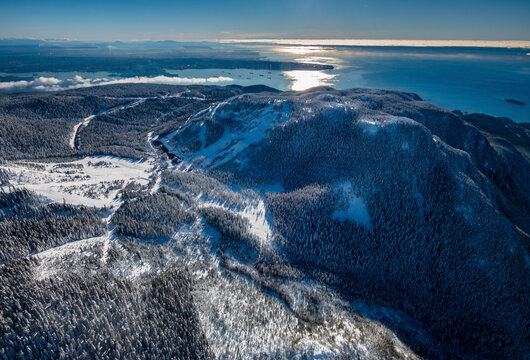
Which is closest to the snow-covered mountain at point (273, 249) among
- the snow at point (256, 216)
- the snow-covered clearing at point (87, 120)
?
the snow at point (256, 216)

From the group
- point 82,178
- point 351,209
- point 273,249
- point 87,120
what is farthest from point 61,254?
point 87,120

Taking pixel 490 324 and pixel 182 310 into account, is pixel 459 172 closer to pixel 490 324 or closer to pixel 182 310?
pixel 490 324

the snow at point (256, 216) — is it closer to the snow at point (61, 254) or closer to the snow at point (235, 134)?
the snow at point (61, 254)

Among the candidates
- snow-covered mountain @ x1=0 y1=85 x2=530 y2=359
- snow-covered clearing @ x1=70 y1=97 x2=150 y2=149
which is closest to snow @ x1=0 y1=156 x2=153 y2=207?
snow-covered mountain @ x1=0 y1=85 x2=530 y2=359

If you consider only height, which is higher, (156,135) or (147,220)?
(156,135)

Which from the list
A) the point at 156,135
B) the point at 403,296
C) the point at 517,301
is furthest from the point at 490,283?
the point at 156,135

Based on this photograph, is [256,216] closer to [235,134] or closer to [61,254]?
[61,254]
